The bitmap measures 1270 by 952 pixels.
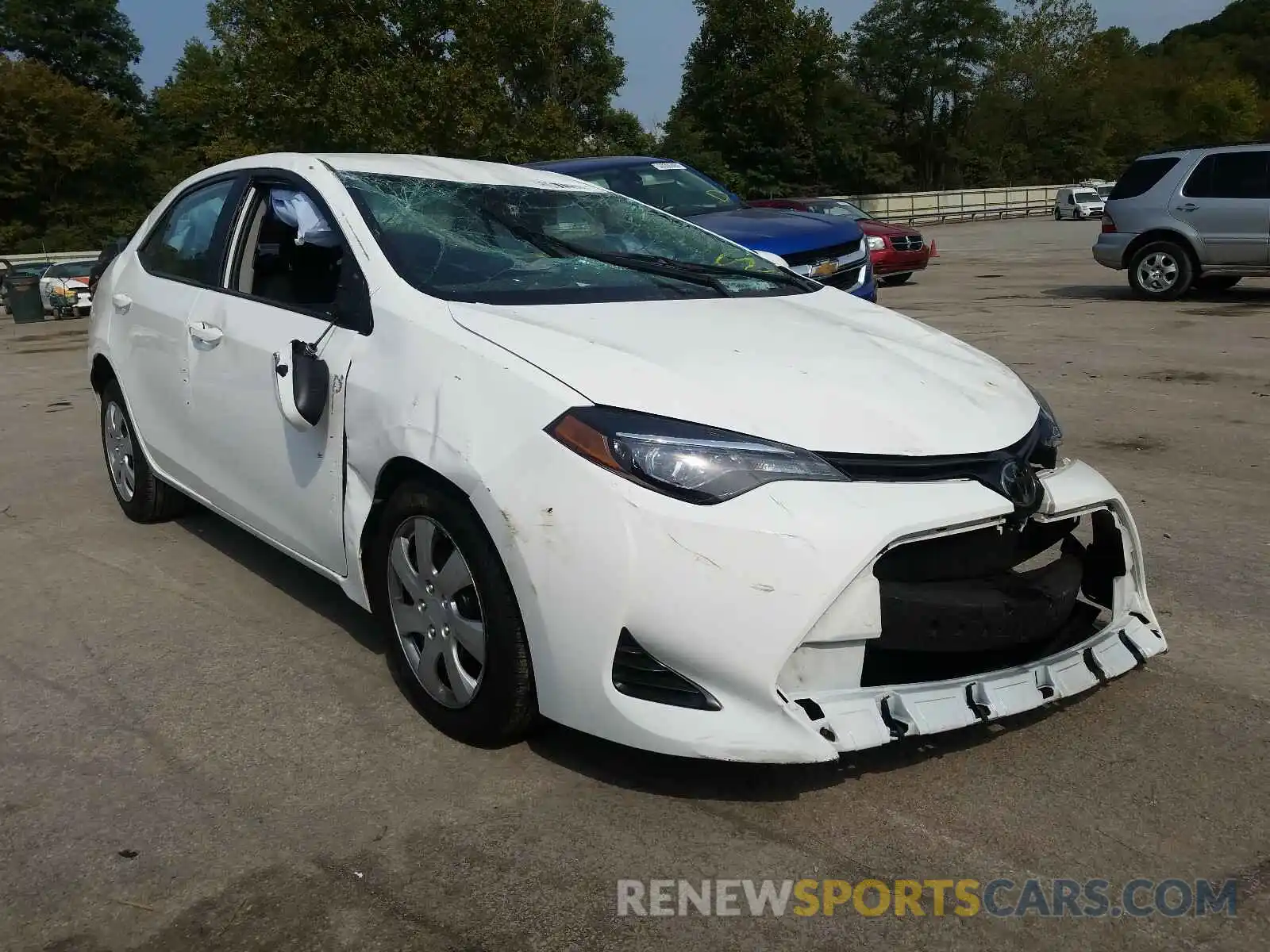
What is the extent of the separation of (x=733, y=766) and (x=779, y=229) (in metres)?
6.85

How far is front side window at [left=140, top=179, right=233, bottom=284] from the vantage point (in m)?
4.38

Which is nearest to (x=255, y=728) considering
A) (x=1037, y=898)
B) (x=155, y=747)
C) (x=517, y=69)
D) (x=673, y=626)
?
(x=155, y=747)

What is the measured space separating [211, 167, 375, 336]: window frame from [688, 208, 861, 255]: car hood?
504 centimetres

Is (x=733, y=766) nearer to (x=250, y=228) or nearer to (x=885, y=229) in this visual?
(x=250, y=228)

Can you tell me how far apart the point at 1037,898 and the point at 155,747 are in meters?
2.28

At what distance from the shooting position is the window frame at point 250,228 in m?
3.51

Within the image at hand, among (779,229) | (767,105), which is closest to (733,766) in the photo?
(779,229)

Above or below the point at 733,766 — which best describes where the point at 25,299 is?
below

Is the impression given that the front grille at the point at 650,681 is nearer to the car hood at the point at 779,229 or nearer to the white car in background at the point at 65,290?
the car hood at the point at 779,229

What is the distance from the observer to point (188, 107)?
192ft

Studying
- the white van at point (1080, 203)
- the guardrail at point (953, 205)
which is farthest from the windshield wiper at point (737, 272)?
the guardrail at point (953, 205)

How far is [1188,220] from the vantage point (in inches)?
504

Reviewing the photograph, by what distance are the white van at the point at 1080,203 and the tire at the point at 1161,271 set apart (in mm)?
33573

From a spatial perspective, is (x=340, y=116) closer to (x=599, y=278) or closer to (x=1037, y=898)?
(x=599, y=278)
